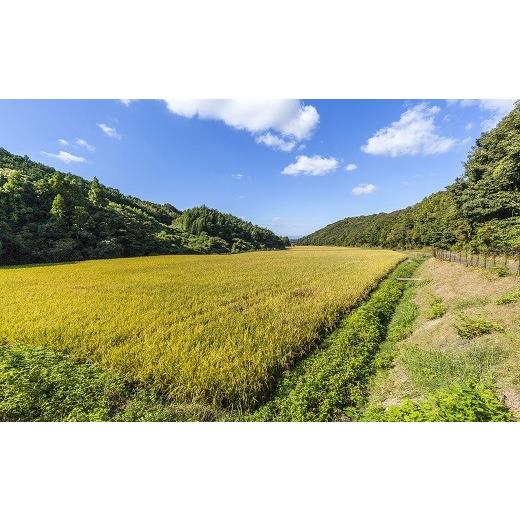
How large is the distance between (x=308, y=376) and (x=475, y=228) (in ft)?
70.9

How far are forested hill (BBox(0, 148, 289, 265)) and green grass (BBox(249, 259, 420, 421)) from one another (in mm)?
16053

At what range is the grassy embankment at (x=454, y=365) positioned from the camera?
3.27 metres

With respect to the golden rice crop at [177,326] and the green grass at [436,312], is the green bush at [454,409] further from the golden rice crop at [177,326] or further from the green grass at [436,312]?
the green grass at [436,312]

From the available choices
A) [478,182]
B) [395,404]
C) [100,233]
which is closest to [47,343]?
[395,404]

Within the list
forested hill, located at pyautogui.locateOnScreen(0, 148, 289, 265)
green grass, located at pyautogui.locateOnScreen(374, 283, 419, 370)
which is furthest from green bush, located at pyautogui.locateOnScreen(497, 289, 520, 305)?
forested hill, located at pyautogui.locateOnScreen(0, 148, 289, 265)

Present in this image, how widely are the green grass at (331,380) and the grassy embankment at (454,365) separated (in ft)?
0.91

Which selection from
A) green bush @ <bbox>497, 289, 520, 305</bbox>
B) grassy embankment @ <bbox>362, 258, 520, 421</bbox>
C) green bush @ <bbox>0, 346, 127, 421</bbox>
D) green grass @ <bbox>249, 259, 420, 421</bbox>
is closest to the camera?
grassy embankment @ <bbox>362, 258, 520, 421</bbox>

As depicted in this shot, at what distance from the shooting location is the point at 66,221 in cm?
1850

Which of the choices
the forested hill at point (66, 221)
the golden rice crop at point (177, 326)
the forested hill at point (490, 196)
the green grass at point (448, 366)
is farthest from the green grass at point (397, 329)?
the forested hill at point (66, 221)

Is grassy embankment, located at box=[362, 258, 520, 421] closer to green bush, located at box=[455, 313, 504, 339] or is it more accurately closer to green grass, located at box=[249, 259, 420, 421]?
green bush, located at box=[455, 313, 504, 339]

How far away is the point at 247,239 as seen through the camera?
56.8 m

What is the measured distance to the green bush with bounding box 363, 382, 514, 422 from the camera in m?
3.12

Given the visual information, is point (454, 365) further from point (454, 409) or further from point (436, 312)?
point (436, 312)

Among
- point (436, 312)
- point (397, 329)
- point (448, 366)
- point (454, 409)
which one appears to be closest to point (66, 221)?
point (397, 329)
